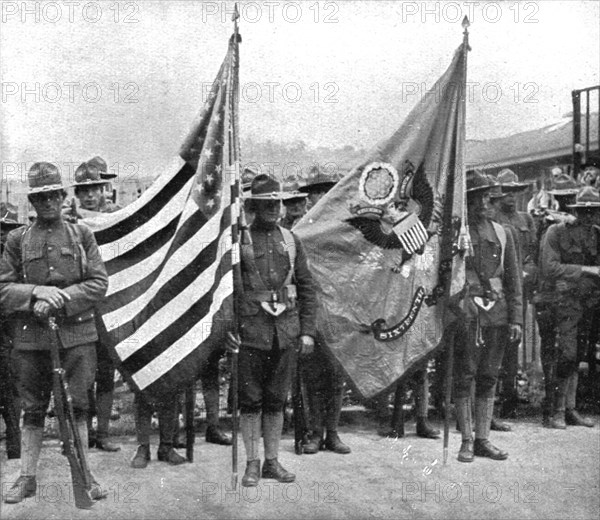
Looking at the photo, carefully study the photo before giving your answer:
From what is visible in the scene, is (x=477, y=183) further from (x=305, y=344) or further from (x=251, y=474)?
(x=251, y=474)

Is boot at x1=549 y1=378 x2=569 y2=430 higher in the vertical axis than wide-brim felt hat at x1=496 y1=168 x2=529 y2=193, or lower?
lower

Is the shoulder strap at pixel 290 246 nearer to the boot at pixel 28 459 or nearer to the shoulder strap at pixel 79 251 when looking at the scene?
the shoulder strap at pixel 79 251

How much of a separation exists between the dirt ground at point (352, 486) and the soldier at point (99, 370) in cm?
24

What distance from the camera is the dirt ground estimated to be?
5.19 meters

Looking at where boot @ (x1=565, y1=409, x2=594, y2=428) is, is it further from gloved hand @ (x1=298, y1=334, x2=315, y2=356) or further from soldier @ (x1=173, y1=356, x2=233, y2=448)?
soldier @ (x1=173, y1=356, x2=233, y2=448)

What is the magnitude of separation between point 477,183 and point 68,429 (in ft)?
12.9

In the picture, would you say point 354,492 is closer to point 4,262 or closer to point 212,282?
point 212,282

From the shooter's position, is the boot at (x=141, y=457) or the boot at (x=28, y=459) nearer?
the boot at (x=28, y=459)

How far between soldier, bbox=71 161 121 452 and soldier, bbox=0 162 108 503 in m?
1.05

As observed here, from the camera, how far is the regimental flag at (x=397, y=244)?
611 centimetres

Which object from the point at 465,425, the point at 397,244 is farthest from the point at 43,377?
the point at 465,425

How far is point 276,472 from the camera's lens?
5.70 m

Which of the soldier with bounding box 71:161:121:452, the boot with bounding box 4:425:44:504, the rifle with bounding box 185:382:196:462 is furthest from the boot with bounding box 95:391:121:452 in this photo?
the boot with bounding box 4:425:44:504

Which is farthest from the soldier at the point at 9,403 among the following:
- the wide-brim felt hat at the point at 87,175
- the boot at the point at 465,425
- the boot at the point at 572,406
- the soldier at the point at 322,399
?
the boot at the point at 572,406
